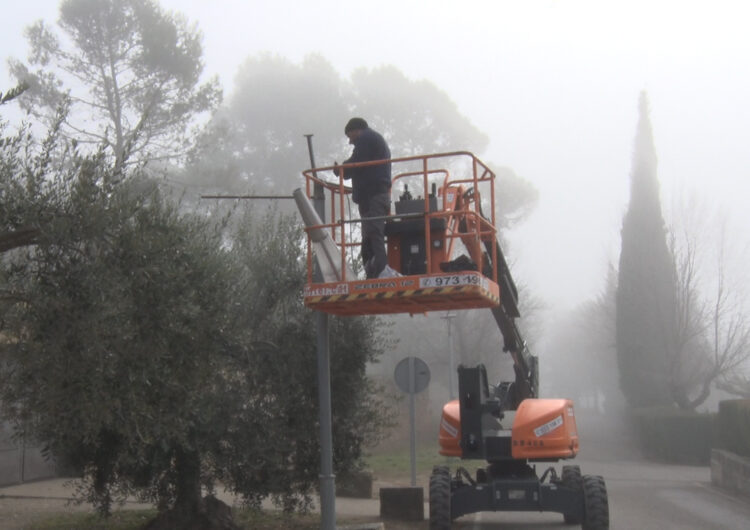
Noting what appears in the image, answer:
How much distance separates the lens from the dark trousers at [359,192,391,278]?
8523mm

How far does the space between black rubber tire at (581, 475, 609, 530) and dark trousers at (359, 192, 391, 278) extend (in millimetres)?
4696

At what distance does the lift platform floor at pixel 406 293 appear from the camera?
813cm

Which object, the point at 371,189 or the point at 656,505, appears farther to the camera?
the point at 656,505

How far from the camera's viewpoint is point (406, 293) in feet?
27.0

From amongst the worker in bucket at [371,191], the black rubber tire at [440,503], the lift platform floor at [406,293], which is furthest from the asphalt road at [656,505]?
the worker in bucket at [371,191]

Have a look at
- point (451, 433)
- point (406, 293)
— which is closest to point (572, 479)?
point (451, 433)

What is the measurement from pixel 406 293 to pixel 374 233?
746mm

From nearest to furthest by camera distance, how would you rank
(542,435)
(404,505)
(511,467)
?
(542,435) → (511,467) → (404,505)

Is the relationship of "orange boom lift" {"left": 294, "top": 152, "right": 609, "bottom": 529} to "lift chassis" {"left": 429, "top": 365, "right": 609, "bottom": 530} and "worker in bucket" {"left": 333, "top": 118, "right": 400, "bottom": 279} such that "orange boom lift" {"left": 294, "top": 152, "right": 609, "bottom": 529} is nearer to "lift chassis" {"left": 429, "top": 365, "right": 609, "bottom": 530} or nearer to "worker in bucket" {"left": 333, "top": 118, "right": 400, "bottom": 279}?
"lift chassis" {"left": 429, "top": 365, "right": 609, "bottom": 530}

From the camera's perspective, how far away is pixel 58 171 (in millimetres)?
7449

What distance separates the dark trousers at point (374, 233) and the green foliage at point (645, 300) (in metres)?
30.5

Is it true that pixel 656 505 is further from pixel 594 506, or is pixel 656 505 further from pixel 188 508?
pixel 188 508

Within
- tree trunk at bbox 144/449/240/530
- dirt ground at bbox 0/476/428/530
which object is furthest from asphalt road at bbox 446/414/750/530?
tree trunk at bbox 144/449/240/530

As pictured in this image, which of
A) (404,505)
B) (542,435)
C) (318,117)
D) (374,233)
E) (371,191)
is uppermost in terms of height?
(318,117)
